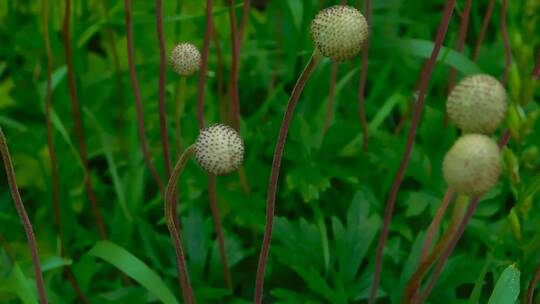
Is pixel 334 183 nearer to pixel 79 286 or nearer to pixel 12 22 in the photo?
pixel 79 286

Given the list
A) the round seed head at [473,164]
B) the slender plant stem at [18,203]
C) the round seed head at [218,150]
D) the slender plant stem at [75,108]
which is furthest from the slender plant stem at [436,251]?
the slender plant stem at [75,108]

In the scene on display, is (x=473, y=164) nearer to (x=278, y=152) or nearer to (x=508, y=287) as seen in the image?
(x=278, y=152)

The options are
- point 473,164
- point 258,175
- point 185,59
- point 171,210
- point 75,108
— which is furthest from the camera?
point 258,175

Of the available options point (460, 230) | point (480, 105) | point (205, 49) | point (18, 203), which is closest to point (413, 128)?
point (460, 230)

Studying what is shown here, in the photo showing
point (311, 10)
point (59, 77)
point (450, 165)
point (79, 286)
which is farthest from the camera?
point (311, 10)

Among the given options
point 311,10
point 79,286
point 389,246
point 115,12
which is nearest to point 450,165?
point 389,246

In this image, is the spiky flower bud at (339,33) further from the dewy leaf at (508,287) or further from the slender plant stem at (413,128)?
the dewy leaf at (508,287)
